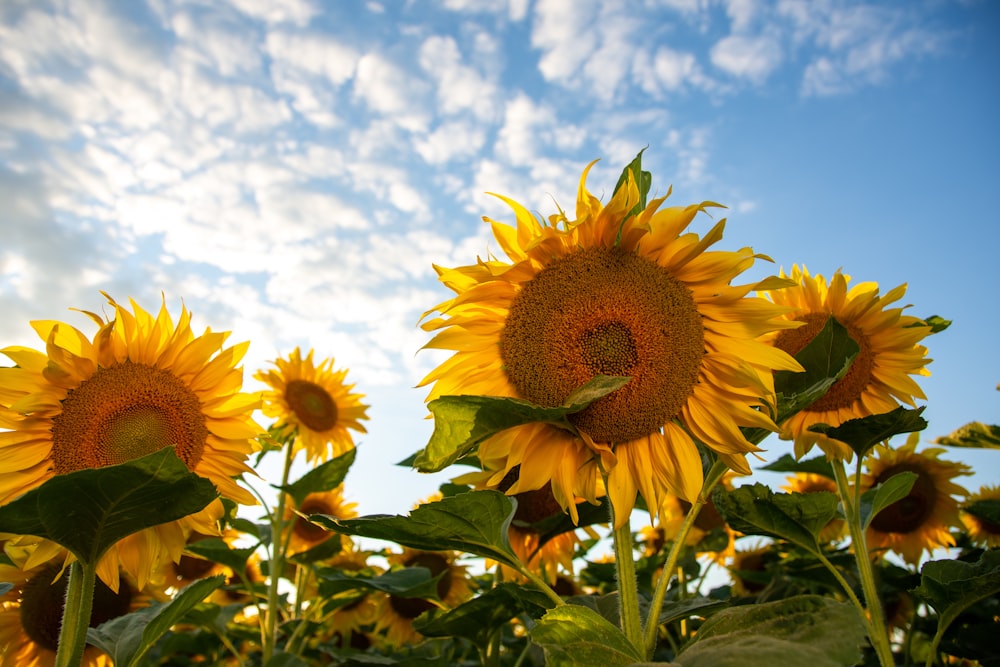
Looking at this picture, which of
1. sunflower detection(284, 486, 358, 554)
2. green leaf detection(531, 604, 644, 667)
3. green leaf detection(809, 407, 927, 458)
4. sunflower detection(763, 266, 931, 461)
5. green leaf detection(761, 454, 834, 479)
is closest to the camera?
green leaf detection(531, 604, 644, 667)

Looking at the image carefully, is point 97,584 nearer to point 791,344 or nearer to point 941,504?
point 791,344

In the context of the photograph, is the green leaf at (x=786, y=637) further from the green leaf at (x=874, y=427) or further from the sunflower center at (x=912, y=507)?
the sunflower center at (x=912, y=507)

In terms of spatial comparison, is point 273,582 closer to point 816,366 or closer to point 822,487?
point 816,366

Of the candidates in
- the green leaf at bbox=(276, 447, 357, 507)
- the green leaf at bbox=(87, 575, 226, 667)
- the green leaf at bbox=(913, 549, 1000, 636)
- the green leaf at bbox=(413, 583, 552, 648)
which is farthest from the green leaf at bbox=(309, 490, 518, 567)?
the green leaf at bbox=(276, 447, 357, 507)

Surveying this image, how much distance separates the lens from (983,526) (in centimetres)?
505

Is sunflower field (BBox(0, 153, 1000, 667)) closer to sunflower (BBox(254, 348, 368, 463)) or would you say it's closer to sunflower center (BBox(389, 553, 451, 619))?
sunflower center (BBox(389, 553, 451, 619))

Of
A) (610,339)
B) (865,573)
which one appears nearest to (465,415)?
(610,339)

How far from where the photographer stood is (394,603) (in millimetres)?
5219

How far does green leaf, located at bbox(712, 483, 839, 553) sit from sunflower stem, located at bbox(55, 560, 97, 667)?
1985mm

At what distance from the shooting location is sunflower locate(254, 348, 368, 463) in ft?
19.4

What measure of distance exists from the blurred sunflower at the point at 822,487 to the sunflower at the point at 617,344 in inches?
123

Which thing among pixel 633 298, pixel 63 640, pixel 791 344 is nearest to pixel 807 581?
pixel 791 344

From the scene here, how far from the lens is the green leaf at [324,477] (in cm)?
389

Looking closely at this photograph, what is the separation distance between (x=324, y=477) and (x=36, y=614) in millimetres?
1439
